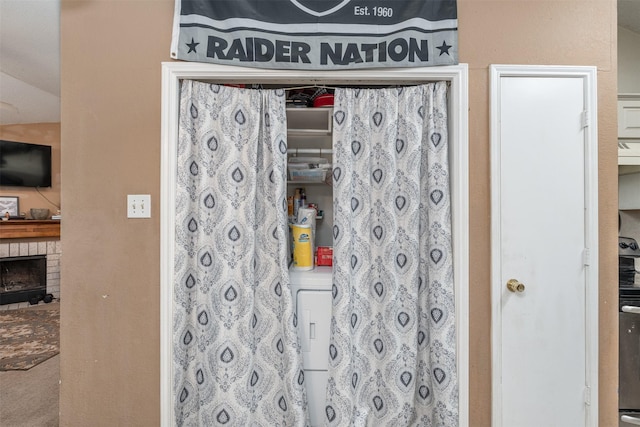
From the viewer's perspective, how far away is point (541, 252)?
4.81 ft

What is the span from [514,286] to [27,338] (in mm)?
4210

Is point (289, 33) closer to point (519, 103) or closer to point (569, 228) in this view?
point (519, 103)

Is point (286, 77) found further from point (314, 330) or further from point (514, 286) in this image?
point (514, 286)

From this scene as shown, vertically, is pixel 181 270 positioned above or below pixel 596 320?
above

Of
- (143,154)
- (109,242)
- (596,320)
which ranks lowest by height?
(596,320)

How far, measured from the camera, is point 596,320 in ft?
4.78

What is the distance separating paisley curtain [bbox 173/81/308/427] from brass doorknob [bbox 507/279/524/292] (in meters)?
1.11

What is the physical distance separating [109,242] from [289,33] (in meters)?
1.40

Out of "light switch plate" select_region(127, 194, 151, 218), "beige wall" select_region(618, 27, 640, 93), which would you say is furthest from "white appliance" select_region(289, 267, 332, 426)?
"beige wall" select_region(618, 27, 640, 93)

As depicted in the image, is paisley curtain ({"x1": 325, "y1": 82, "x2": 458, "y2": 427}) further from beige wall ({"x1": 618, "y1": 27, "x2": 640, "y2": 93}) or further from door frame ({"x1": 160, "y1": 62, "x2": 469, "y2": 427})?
beige wall ({"x1": 618, "y1": 27, "x2": 640, "y2": 93})

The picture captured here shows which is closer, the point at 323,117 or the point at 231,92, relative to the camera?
the point at 231,92

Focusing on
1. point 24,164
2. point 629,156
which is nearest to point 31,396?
point 24,164

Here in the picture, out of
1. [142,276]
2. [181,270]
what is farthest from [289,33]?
[142,276]

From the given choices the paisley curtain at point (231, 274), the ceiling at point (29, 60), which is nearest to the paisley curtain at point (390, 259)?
the paisley curtain at point (231, 274)
